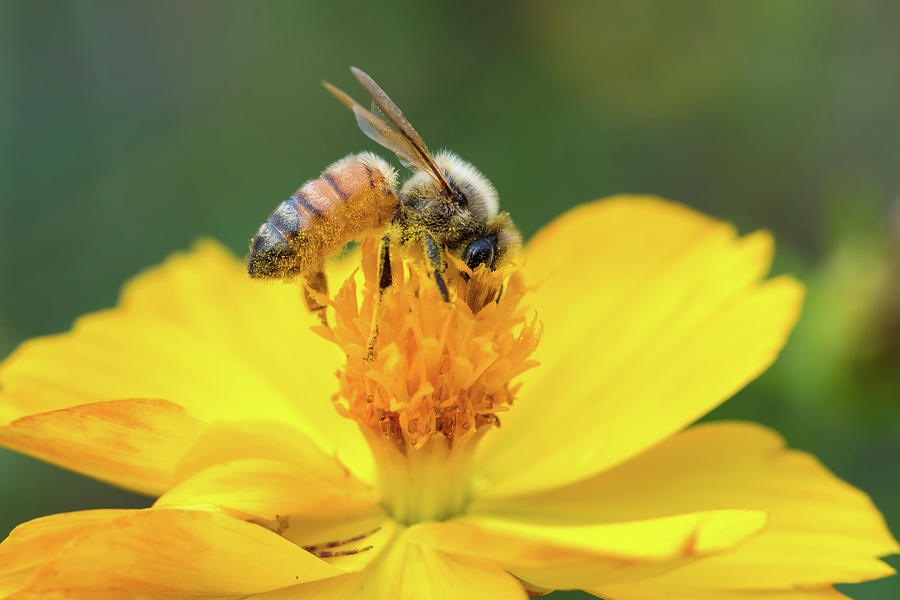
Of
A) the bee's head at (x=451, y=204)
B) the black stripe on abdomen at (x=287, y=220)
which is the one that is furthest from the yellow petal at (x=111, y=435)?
the bee's head at (x=451, y=204)

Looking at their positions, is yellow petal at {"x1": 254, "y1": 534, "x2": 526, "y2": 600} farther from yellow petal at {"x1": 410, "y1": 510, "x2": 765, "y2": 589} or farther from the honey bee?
the honey bee

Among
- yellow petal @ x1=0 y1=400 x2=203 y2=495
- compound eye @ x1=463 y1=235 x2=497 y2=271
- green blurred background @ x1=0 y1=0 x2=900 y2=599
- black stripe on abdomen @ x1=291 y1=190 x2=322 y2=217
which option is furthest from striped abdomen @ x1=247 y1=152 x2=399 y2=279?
green blurred background @ x1=0 y1=0 x2=900 y2=599

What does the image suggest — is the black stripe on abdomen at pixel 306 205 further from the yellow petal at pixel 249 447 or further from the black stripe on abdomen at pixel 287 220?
the yellow petal at pixel 249 447

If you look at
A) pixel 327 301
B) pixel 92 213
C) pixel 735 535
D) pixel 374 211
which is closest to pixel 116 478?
pixel 327 301

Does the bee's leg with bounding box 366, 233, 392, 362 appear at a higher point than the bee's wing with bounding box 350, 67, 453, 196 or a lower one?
lower

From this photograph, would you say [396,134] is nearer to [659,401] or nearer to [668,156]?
[659,401]
